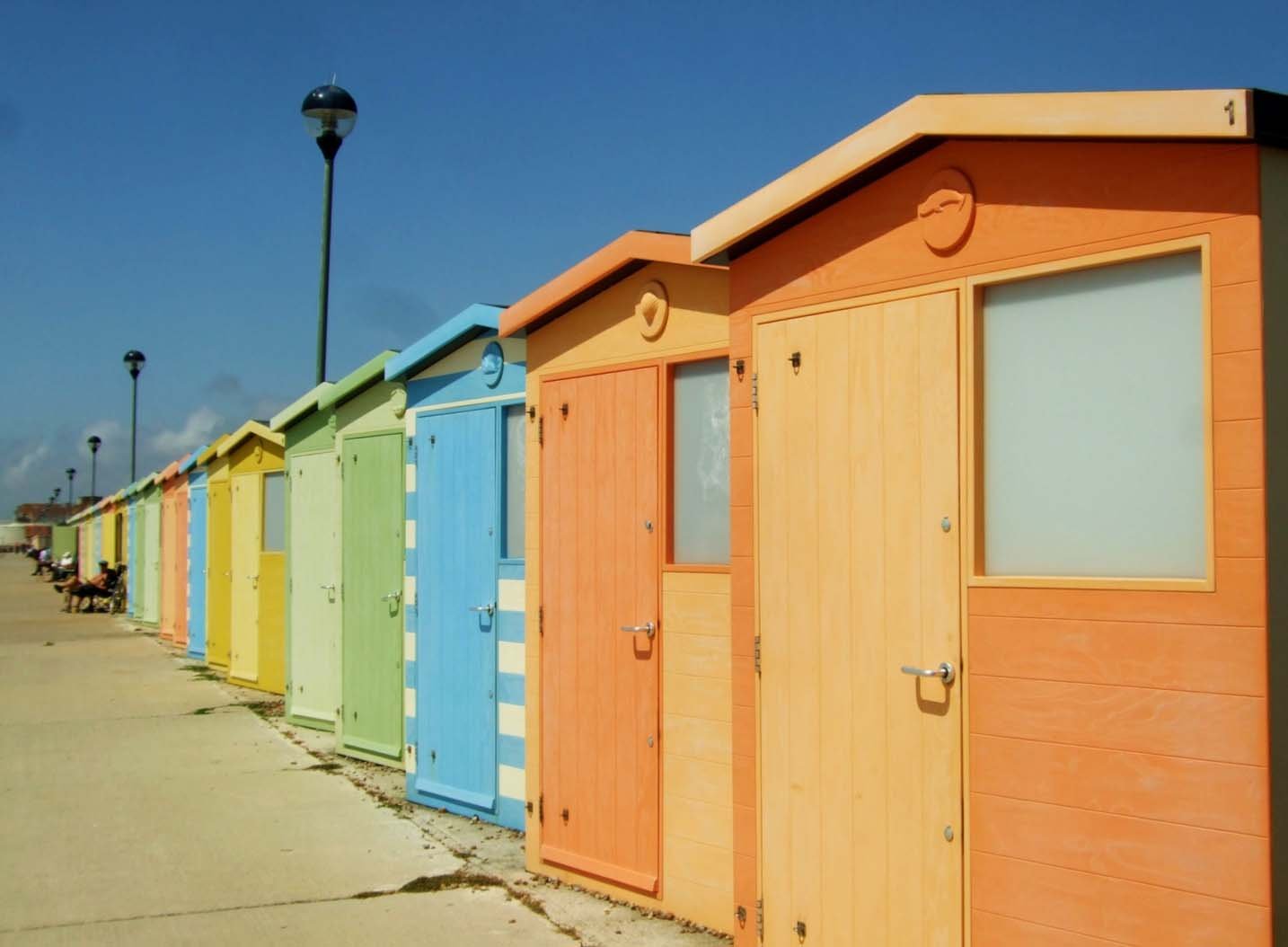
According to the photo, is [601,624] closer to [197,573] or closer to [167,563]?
[197,573]

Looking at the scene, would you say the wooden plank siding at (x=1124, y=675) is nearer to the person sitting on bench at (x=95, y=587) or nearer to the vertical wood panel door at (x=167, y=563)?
the vertical wood panel door at (x=167, y=563)

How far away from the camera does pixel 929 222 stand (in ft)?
14.9

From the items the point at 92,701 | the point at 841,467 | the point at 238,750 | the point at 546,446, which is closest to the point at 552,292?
the point at 546,446

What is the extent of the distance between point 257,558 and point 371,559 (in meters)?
5.08

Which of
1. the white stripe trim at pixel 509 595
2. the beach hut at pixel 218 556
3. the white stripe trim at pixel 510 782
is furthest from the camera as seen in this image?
the beach hut at pixel 218 556

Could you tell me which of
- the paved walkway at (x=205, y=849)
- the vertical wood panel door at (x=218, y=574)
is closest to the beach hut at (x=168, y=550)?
the vertical wood panel door at (x=218, y=574)

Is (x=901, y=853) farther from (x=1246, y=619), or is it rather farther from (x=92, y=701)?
(x=92, y=701)

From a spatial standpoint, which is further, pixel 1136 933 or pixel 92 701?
pixel 92 701

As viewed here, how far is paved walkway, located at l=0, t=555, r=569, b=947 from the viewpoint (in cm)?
604

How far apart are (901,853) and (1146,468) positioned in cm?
164

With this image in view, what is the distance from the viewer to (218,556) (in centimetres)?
1741

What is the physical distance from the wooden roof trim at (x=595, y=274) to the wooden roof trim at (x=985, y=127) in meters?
0.54

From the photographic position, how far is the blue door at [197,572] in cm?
1888

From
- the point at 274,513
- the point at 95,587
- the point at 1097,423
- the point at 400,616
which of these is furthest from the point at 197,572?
the point at 1097,423
